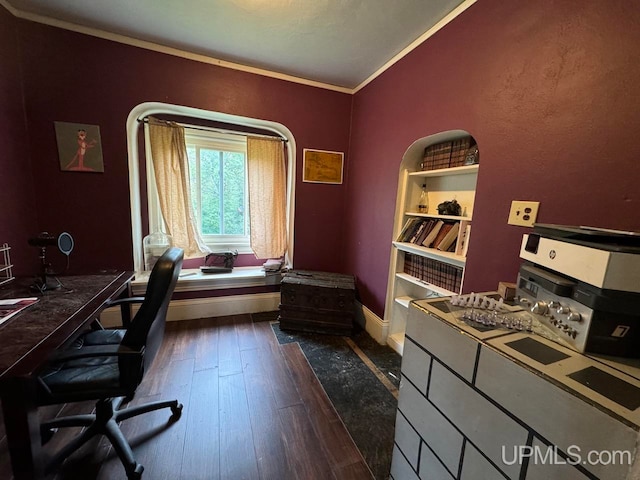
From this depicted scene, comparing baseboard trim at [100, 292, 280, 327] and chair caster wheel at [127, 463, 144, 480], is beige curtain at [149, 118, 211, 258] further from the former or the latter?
chair caster wheel at [127, 463, 144, 480]

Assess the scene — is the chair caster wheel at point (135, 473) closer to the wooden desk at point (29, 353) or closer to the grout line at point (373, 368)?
the wooden desk at point (29, 353)

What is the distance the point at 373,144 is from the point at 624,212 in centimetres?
181

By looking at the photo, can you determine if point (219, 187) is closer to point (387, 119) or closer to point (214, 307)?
point (214, 307)

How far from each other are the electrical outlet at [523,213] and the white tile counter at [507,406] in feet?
2.21

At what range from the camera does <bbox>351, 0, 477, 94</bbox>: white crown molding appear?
1.50 m

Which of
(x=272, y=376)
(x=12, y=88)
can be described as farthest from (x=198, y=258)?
(x=12, y=88)

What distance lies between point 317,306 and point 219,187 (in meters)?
1.71

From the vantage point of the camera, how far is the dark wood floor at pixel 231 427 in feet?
3.88

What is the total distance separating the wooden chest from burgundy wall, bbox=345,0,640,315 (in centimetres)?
119

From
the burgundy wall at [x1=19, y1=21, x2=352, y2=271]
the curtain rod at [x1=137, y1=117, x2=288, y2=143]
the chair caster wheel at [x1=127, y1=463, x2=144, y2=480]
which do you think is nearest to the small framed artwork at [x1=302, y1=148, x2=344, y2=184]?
the burgundy wall at [x1=19, y1=21, x2=352, y2=271]

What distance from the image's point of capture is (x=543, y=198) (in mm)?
1146

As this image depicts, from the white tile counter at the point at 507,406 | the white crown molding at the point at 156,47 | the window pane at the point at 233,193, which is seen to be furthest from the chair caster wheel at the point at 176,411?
the white crown molding at the point at 156,47

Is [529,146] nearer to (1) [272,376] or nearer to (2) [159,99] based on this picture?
(1) [272,376]

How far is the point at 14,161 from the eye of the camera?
1.80 m
